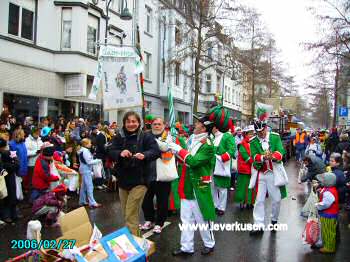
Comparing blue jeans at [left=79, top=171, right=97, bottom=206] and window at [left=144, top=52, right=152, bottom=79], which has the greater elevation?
window at [left=144, top=52, right=152, bottom=79]

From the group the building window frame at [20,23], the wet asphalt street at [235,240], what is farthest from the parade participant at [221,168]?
the building window frame at [20,23]

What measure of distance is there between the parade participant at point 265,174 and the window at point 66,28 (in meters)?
12.7

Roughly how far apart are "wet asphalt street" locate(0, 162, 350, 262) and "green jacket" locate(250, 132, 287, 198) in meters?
1.03

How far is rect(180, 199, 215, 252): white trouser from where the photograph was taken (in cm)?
573

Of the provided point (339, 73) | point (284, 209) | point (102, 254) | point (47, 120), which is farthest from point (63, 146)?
point (339, 73)

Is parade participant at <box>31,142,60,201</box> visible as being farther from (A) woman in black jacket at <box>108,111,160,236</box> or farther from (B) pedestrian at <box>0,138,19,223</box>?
(A) woman in black jacket at <box>108,111,160,236</box>

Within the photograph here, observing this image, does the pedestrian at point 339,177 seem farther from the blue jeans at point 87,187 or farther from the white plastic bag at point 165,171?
the blue jeans at point 87,187

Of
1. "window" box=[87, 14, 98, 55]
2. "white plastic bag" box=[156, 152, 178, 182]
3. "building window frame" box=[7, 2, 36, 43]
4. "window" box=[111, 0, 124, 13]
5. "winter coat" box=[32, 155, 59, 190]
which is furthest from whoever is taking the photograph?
"window" box=[111, 0, 124, 13]

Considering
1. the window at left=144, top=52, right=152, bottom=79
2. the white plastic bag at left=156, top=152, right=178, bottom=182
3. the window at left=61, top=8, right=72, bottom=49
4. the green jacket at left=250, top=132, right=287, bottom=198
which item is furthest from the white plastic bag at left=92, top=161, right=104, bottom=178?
the window at left=144, top=52, right=152, bottom=79

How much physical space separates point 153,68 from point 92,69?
9.11m

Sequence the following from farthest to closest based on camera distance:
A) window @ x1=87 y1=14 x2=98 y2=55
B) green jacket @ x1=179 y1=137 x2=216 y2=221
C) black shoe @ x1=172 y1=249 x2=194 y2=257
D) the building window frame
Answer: window @ x1=87 y1=14 x2=98 y2=55, the building window frame, black shoe @ x1=172 y1=249 x2=194 y2=257, green jacket @ x1=179 y1=137 x2=216 y2=221

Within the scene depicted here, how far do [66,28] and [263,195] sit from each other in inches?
537

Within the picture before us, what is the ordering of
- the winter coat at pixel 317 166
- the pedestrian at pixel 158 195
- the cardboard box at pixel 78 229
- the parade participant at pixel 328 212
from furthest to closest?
the winter coat at pixel 317 166 < the pedestrian at pixel 158 195 < the parade participant at pixel 328 212 < the cardboard box at pixel 78 229

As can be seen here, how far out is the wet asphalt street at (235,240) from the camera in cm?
580
